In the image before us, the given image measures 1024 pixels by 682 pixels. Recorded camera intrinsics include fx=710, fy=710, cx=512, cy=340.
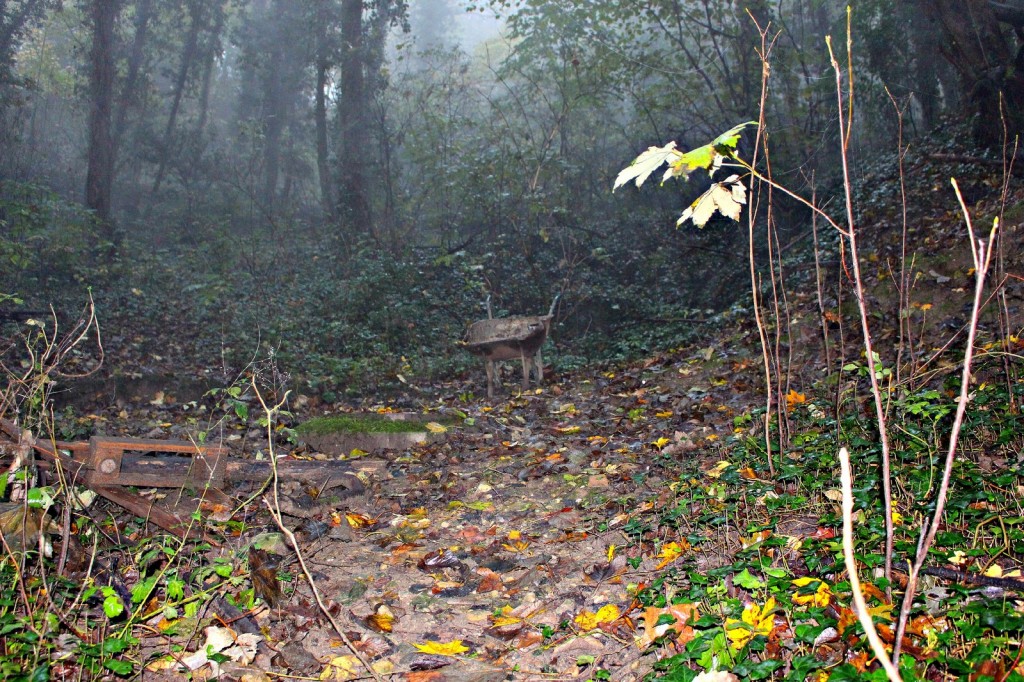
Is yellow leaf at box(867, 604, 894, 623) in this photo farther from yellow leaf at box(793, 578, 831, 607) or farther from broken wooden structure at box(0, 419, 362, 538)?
broken wooden structure at box(0, 419, 362, 538)

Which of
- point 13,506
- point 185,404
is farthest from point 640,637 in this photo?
point 185,404

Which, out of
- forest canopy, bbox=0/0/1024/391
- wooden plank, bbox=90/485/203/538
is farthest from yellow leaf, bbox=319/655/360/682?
forest canopy, bbox=0/0/1024/391

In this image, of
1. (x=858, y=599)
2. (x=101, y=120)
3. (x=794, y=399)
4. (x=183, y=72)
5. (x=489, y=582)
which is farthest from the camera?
(x=183, y=72)

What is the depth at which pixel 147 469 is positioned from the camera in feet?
15.6

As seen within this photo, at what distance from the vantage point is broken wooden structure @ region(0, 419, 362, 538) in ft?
14.3

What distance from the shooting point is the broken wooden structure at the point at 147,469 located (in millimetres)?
4344

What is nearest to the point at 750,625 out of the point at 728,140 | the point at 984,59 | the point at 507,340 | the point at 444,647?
the point at 444,647

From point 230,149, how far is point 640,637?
25.6 m

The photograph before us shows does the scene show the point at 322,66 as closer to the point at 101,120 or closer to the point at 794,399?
the point at 101,120

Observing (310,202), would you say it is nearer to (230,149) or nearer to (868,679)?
(230,149)

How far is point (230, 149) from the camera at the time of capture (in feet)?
81.9

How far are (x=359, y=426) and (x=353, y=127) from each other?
40.2 ft

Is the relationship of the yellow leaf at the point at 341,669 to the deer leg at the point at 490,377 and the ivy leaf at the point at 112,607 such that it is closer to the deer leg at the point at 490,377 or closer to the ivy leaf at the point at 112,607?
the ivy leaf at the point at 112,607

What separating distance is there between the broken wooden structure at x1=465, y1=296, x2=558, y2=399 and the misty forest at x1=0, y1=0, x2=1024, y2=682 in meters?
0.05
